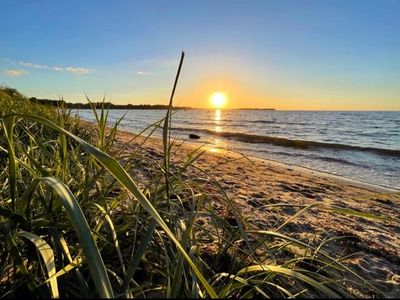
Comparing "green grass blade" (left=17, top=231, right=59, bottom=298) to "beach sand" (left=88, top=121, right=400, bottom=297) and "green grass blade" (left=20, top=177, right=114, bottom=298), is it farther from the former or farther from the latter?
"beach sand" (left=88, top=121, right=400, bottom=297)

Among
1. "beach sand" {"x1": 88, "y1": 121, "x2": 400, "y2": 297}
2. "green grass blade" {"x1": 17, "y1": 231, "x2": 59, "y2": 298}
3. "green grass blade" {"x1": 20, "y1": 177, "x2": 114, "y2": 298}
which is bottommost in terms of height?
"beach sand" {"x1": 88, "y1": 121, "x2": 400, "y2": 297}

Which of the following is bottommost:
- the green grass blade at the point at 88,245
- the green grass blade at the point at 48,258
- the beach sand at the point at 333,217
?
the beach sand at the point at 333,217

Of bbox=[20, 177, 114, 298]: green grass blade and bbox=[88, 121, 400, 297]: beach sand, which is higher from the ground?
bbox=[20, 177, 114, 298]: green grass blade

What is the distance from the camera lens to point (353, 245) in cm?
261

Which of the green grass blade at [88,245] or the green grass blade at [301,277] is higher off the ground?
the green grass blade at [88,245]

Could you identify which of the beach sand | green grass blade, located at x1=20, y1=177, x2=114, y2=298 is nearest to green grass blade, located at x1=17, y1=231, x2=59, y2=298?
green grass blade, located at x1=20, y1=177, x2=114, y2=298

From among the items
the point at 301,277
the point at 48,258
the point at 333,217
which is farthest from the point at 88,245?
the point at 333,217

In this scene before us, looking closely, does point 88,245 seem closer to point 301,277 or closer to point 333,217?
point 301,277

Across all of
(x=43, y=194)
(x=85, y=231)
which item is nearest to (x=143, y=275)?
(x=43, y=194)

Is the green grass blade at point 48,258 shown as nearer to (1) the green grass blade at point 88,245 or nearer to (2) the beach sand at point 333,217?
(1) the green grass blade at point 88,245

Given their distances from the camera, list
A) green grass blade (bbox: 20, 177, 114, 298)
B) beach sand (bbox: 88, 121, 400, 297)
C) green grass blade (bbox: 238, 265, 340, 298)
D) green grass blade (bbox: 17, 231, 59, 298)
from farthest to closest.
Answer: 1. beach sand (bbox: 88, 121, 400, 297)
2. green grass blade (bbox: 238, 265, 340, 298)
3. green grass blade (bbox: 17, 231, 59, 298)
4. green grass blade (bbox: 20, 177, 114, 298)

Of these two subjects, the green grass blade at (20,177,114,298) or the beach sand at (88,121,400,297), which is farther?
the beach sand at (88,121,400,297)

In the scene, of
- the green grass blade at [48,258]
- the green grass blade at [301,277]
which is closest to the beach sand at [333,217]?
the green grass blade at [301,277]

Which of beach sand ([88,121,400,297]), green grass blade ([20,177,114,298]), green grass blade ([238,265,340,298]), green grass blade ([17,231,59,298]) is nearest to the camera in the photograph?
green grass blade ([20,177,114,298])
